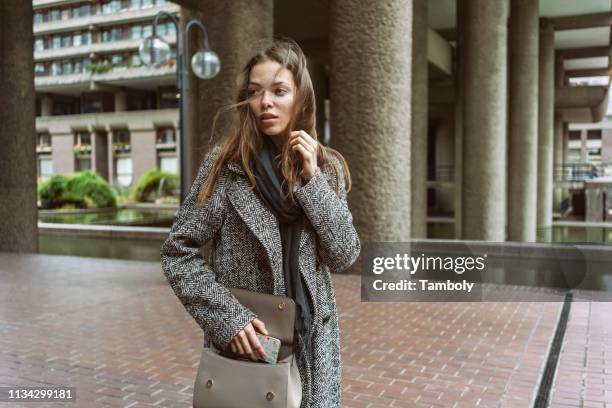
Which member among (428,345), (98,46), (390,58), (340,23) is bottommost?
(428,345)

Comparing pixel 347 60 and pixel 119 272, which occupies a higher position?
pixel 347 60

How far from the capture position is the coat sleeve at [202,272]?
6.02 ft

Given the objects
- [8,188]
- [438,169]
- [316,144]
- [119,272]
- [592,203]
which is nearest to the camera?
[316,144]

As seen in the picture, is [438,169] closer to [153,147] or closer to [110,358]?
[153,147]

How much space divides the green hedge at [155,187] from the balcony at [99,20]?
656 inches

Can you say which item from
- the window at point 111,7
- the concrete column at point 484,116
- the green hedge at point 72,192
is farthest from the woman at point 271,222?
the window at point 111,7

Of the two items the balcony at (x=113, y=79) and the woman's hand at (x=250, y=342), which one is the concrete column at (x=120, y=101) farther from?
the woman's hand at (x=250, y=342)

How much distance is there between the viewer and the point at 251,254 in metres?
1.94

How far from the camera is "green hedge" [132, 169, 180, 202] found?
3603 cm

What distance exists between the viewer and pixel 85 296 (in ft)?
25.7

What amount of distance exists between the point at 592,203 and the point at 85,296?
85.6 ft

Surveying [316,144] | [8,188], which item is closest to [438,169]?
[8,188]

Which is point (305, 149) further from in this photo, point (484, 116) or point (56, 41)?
point (56, 41)

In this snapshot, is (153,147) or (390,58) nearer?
(390,58)
